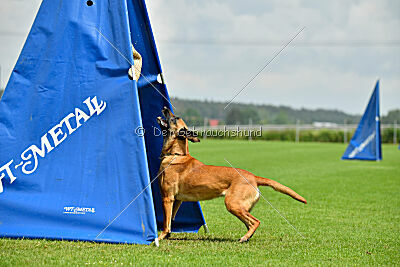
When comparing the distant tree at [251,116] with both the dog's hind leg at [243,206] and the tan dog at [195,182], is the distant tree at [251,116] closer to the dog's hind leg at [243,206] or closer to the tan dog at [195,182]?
the tan dog at [195,182]

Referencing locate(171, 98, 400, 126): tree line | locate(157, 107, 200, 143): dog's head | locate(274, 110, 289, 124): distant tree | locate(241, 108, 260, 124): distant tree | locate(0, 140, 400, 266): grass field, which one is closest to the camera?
locate(0, 140, 400, 266): grass field

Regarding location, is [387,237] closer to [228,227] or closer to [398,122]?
[228,227]

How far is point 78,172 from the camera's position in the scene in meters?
5.89

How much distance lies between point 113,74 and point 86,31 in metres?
0.75

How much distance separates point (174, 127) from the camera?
249 inches

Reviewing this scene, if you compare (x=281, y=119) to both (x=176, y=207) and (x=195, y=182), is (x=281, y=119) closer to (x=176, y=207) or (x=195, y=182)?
(x=176, y=207)

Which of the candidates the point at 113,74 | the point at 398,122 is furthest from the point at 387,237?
the point at 398,122

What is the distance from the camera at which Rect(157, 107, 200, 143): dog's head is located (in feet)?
20.7

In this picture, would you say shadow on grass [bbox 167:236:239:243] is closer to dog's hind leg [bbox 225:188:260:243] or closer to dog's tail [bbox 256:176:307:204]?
dog's hind leg [bbox 225:188:260:243]

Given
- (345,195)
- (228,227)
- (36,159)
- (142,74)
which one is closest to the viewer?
(36,159)

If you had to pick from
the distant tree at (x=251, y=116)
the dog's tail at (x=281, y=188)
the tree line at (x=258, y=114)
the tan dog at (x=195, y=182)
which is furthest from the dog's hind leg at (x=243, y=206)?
the distant tree at (x=251, y=116)

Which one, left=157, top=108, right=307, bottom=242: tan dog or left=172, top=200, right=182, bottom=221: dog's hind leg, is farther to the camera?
left=172, top=200, right=182, bottom=221: dog's hind leg

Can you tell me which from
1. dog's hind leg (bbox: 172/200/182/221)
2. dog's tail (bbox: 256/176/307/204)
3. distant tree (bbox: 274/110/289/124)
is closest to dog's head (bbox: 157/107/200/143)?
dog's hind leg (bbox: 172/200/182/221)

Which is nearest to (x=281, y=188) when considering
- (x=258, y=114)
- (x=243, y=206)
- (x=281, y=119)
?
(x=243, y=206)
